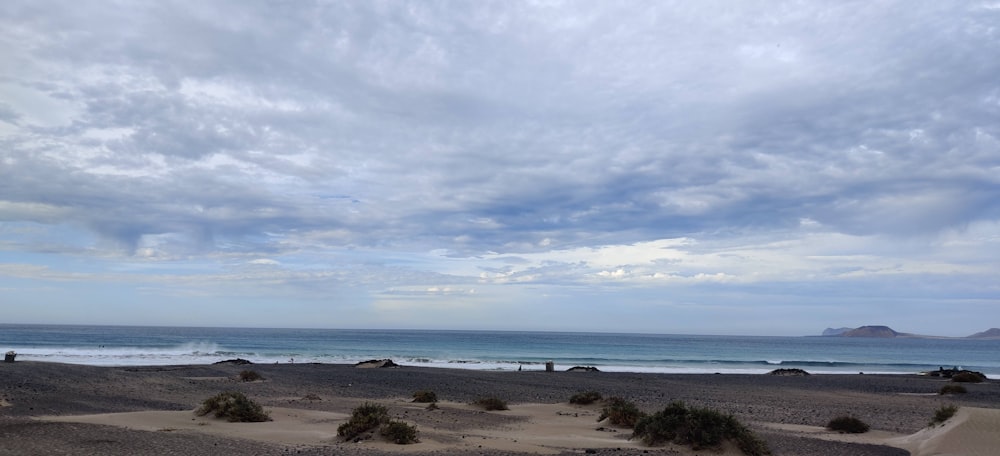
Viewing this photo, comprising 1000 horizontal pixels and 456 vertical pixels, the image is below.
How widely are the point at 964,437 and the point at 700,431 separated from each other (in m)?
4.32

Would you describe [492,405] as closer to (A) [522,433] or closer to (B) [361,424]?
(A) [522,433]

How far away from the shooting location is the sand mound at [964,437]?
33.3 feet

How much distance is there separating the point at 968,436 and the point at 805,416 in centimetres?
733

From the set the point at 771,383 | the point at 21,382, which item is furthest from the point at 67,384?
the point at 771,383

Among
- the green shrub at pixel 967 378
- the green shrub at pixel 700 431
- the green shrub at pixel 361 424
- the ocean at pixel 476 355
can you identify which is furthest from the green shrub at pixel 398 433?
the green shrub at pixel 967 378

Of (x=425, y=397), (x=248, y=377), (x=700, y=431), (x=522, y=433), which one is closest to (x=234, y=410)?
(x=522, y=433)

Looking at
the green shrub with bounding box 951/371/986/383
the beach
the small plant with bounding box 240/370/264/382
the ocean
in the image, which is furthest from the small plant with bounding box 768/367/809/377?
the small plant with bounding box 240/370/264/382

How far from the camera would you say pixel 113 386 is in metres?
20.5

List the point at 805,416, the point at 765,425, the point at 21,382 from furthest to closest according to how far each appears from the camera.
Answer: the point at 21,382, the point at 805,416, the point at 765,425

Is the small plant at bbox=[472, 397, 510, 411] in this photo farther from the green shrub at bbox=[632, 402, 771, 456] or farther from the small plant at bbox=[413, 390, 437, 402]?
the green shrub at bbox=[632, 402, 771, 456]

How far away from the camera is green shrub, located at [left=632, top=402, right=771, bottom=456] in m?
10.1

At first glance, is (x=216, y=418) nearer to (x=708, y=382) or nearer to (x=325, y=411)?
(x=325, y=411)

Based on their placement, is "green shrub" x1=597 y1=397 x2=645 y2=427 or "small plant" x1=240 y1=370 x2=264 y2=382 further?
"small plant" x1=240 y1=370 x2=264 y2=382

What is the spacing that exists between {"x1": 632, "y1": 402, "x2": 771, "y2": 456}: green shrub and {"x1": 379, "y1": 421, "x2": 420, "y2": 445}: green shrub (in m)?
3.80
